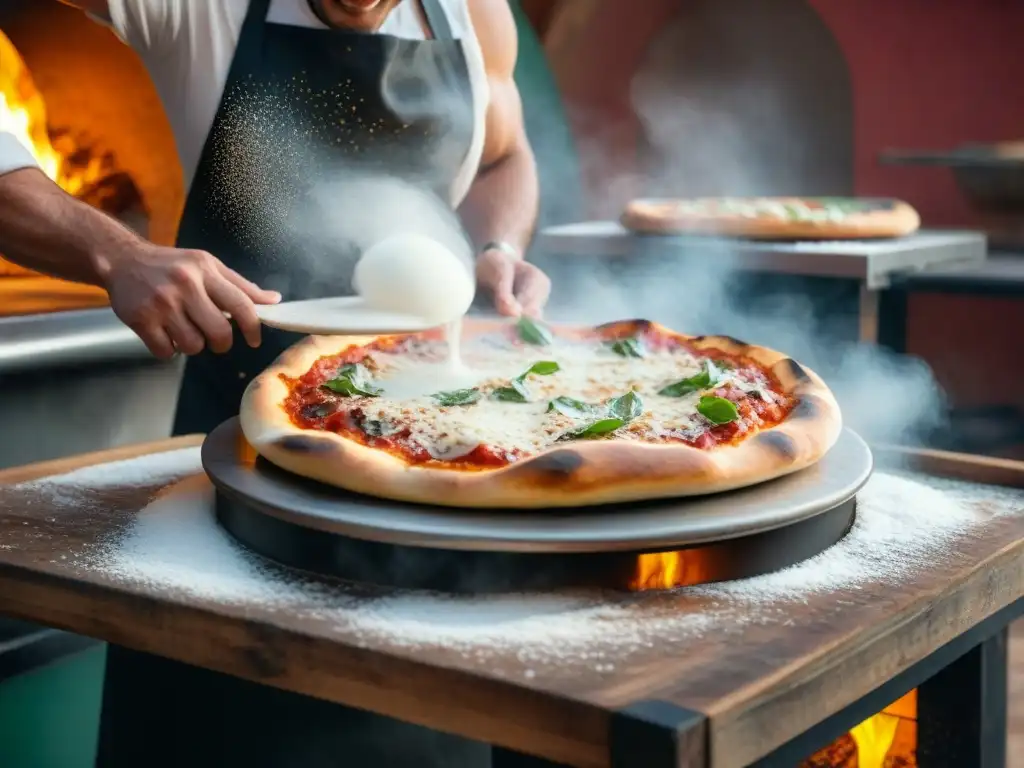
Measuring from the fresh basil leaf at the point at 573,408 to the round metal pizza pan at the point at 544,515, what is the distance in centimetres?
26

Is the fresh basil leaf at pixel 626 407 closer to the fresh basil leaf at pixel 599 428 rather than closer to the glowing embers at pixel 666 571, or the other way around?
the fresh basil leaf at pixel 599 428

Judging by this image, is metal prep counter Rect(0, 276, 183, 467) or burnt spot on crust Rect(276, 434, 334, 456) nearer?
burnt spot on crust Rect(276, 434, 334, 456)

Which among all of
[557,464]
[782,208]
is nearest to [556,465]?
[557,464]

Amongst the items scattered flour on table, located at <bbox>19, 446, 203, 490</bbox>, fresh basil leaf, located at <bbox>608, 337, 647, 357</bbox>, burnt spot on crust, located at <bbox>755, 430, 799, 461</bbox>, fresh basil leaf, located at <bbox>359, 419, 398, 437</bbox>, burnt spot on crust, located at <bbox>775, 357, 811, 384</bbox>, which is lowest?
scattered flour on table, located at <bbox>19, 446, 203, 490</bbox>

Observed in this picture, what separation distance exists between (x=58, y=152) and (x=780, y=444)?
8.10 feet

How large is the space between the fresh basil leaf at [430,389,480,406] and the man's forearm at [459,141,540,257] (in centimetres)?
108

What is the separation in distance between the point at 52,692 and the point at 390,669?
1470 millimetres

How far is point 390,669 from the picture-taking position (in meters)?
1.16

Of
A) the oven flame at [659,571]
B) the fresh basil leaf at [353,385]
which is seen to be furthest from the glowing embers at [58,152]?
the oven flame at [659,571]

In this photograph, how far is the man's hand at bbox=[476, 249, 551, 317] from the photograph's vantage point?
2.30 metres

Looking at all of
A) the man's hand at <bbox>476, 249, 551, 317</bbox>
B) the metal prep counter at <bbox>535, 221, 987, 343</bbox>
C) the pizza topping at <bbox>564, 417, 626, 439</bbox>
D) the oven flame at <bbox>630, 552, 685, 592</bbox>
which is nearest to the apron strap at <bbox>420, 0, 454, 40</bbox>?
the man's hand at <bbox>476, 249, 551, 317</bbox>

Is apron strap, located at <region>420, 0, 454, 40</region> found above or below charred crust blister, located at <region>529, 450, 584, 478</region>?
above

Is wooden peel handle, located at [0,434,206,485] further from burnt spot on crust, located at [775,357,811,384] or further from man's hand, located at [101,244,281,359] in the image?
burnt spot on crust, located at [775,357,811,384]

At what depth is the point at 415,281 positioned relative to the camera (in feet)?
5.82
